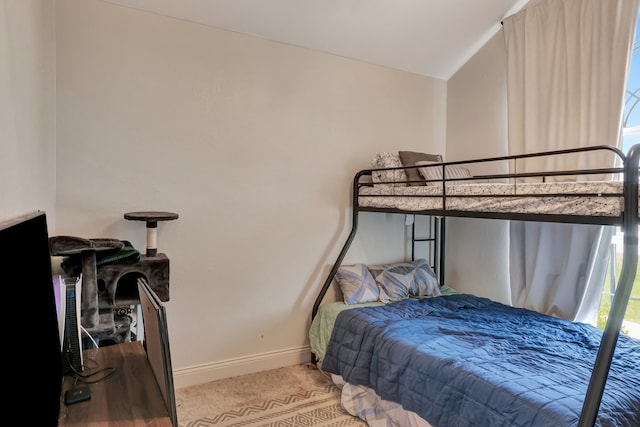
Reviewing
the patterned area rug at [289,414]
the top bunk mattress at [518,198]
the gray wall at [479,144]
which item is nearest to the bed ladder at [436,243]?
the gray wall at [479,144]

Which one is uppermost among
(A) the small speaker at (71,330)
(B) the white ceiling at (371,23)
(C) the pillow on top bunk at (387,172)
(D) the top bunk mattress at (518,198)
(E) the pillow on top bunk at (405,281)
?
(B) the white ceiling at (371,23)

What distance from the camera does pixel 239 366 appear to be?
2689mm

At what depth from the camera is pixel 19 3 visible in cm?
116

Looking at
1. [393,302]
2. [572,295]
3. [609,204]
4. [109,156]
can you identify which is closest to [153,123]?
[109,156]

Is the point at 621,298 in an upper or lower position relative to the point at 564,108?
lower

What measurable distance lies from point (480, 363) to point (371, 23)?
235 centimetres

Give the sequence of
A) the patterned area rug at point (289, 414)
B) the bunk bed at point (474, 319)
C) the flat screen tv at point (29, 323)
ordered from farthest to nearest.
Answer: the patterned area rug at point (289, 414) < the bunk bed at point (474, 319) < the flat screen tv at point (29, 323)

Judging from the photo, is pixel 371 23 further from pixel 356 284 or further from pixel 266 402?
pixel 266 402

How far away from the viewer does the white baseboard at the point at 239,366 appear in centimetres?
252

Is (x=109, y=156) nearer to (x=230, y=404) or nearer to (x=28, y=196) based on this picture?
(x=28, y=196)

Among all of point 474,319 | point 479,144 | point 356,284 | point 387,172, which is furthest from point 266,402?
point 479,144

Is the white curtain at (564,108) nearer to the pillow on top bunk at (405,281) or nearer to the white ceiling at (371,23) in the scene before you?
the white ceiling at (371,23)

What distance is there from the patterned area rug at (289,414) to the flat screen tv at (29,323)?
1.38 meters

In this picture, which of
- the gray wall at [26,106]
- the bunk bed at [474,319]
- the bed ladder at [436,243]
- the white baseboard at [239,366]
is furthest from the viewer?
the bed ladder at [436,243]
